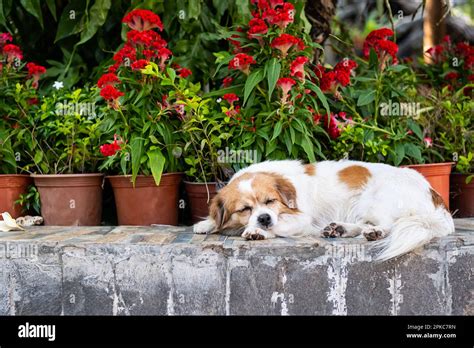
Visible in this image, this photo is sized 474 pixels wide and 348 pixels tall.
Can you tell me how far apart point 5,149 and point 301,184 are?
225 cm

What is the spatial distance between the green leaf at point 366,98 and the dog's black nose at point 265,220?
57.3 inches

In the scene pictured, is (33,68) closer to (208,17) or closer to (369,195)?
(208,17)

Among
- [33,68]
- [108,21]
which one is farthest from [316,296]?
[108,21]

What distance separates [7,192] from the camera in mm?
4508

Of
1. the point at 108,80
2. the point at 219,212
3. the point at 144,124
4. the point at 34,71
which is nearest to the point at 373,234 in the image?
the point at 219,212

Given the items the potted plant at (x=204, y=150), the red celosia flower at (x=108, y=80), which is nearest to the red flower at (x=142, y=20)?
the red celosia flower at (x=108, y=80)

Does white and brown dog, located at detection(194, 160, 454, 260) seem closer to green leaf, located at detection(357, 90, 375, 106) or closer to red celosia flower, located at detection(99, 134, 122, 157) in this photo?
Result: green leaf, located at detection(357, 90, 375, 106)

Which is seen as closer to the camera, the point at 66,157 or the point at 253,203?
the point at 253,203

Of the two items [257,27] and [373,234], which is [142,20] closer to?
[257,27]

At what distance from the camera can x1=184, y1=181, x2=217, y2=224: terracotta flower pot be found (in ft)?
14.4

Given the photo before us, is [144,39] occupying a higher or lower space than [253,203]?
higher

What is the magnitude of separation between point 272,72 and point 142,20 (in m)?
1.02

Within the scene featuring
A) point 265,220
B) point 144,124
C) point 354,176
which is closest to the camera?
point 265,220

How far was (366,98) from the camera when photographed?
458 centimetres
